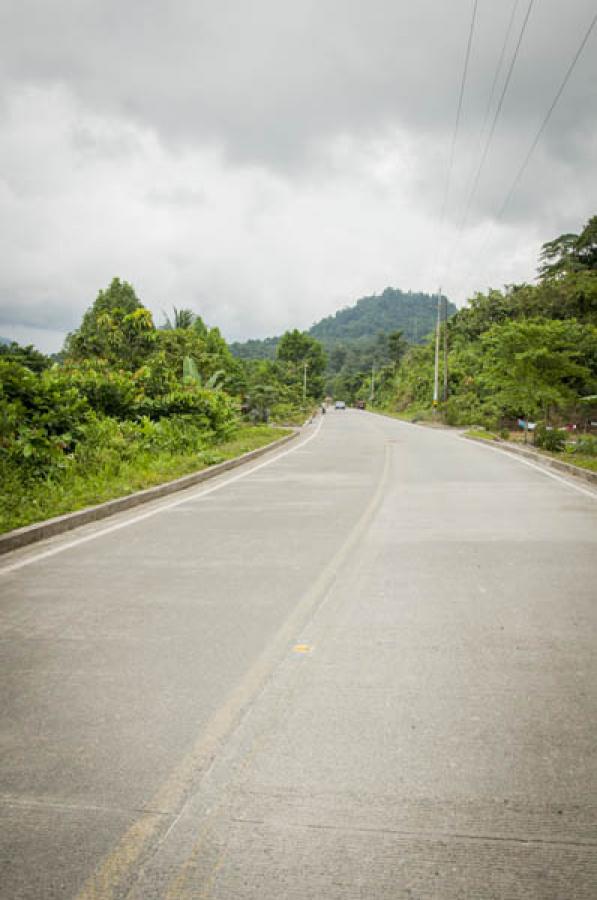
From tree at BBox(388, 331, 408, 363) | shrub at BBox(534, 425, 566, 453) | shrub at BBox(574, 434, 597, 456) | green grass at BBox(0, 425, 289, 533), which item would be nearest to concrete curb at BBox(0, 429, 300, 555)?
green grass at BBox(0, 425, 289, 533)

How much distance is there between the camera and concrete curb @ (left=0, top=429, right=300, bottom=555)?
25.5ft

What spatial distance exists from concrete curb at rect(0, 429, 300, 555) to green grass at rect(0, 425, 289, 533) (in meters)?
0.17

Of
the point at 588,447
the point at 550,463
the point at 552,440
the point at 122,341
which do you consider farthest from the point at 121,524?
the point at 122,341

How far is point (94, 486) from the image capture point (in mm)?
11250

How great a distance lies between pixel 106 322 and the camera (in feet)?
140

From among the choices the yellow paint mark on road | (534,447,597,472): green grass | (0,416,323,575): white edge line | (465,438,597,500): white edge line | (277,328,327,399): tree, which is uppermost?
(277,328,327,399): tree

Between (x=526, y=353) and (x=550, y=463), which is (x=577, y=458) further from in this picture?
(x=526, y=353)

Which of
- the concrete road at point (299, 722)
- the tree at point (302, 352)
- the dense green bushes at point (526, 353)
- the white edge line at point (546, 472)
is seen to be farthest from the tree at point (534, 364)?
the tree at point (302, 352)

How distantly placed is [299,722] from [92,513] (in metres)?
6.55

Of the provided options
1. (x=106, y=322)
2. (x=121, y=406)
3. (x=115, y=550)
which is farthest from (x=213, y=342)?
(x=115, y=550)

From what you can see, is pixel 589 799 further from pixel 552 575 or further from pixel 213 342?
pixel 213 342

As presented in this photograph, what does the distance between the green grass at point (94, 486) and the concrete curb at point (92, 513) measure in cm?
17

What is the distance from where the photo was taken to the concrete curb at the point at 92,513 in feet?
25.5

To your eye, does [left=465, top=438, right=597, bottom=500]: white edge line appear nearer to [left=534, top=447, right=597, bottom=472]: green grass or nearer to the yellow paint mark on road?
[left=534, top=447, right=597, bottom=472]: green grass
